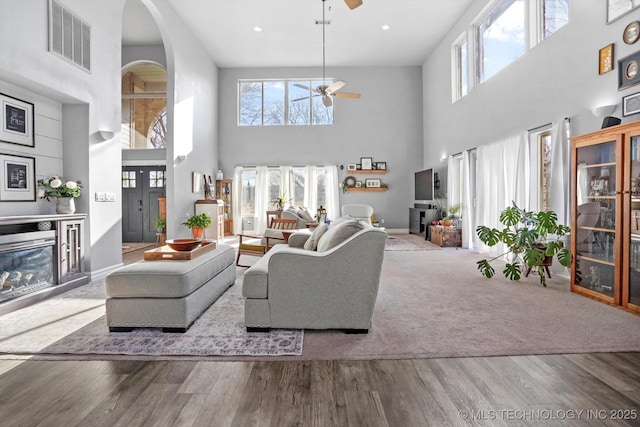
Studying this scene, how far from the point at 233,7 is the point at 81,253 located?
528cm

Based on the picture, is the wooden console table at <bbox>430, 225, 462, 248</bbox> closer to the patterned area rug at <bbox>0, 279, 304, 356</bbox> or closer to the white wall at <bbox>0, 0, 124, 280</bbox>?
the patterned area rug at <bbox>0, 279, 304, 356</bbox>

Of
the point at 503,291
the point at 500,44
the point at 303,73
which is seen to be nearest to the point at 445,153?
the point at 500,44

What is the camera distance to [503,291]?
3.77 meters

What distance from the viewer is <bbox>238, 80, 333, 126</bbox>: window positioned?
33.2 feet

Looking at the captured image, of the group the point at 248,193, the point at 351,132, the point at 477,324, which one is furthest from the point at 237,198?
the point at 477,324

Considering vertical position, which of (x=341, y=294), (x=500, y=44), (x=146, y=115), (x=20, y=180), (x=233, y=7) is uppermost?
(x=233, y=7)

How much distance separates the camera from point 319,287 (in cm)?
254

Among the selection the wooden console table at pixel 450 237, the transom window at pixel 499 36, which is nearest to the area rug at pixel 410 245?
the wooden console table at pixel 450 237

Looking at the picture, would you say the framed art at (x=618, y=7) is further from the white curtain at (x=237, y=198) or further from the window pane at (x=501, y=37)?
the white curtain at (x=237, y=198)

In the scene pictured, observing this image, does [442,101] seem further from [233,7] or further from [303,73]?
[233,7]

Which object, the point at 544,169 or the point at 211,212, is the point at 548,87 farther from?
the point at 211,212

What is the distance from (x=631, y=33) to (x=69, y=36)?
19.2 ft

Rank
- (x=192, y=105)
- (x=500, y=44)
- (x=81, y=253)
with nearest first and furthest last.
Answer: (x=81, y=253), (x=500, y=44), (x=192, y=105)

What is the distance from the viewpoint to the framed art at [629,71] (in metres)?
3.30
